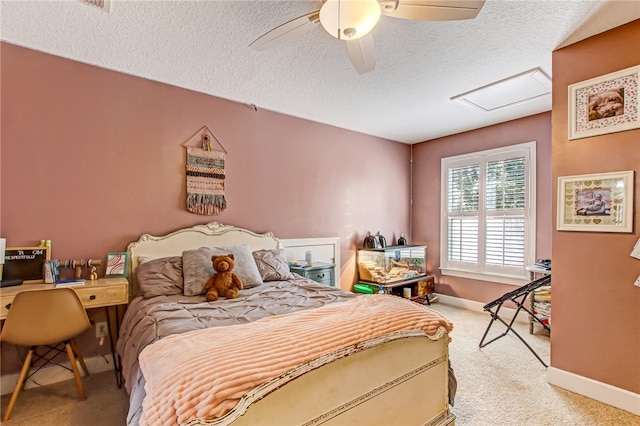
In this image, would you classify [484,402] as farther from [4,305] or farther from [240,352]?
[4,305]

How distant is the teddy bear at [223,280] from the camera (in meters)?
2.47

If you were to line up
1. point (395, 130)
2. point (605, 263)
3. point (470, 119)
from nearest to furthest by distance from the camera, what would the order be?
point (605, 263), point (470, 119), point (395, 130)

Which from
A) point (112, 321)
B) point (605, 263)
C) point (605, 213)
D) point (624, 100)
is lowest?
point (112, 321)

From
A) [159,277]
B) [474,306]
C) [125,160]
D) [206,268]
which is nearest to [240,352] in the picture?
[206,268]

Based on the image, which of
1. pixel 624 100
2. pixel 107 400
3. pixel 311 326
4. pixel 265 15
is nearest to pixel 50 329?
pixel 107 400

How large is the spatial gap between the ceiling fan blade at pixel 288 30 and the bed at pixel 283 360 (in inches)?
62.5

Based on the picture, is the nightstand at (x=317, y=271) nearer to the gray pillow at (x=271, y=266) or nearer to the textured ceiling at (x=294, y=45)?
the gray pillow at (x=271, y=266)

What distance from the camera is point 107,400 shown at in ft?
7.43

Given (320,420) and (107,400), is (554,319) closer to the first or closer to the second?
(320,420)

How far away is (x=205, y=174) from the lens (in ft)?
10.7

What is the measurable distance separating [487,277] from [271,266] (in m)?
3.05

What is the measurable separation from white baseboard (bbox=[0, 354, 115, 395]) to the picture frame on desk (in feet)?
2.37

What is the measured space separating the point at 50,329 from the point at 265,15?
2.51 m

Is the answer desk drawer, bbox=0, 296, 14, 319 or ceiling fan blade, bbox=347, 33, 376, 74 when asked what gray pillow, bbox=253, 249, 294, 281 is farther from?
ceiling fan blade, bbox=347, 33, 376, 74
